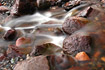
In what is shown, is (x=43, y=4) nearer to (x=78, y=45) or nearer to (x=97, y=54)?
(x=78, y=45)

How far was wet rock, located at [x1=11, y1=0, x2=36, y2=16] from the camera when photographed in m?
6.40

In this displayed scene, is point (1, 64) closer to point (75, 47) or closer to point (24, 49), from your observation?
point (24, 49)

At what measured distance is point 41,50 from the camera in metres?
3.69

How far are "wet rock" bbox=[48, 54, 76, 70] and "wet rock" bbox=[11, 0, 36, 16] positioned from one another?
3796mm

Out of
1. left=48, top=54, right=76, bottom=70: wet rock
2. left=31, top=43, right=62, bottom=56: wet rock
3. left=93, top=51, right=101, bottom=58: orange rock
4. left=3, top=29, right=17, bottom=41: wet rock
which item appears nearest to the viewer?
left=48, top=54, right=76, bottom=70: wet rock

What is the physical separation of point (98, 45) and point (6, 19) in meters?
4.06

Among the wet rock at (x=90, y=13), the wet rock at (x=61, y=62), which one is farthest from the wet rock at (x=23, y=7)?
the wet rock at (x=61, y=62)

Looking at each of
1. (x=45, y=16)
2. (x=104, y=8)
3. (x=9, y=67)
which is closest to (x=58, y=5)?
(x=45, y=16)

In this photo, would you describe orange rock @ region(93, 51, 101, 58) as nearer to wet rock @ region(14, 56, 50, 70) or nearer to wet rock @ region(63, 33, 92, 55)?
wet rock @ region(63, 33, 92, 55)

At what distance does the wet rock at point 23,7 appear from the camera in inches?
252

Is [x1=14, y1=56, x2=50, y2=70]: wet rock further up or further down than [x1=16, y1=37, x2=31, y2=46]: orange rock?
further up

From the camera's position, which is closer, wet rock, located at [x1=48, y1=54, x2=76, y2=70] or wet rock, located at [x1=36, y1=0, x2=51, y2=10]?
wet rock, located at [x1=48, y1=54, x2=76, y2=70]

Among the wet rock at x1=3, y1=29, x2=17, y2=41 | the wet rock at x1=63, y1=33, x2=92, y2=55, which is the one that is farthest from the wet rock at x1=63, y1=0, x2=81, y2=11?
the wet rock at x1=63, y1=33, x2=92, y2=55

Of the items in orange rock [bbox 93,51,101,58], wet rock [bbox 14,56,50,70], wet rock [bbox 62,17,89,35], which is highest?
wet rock [bbox 62,17,89,35]
